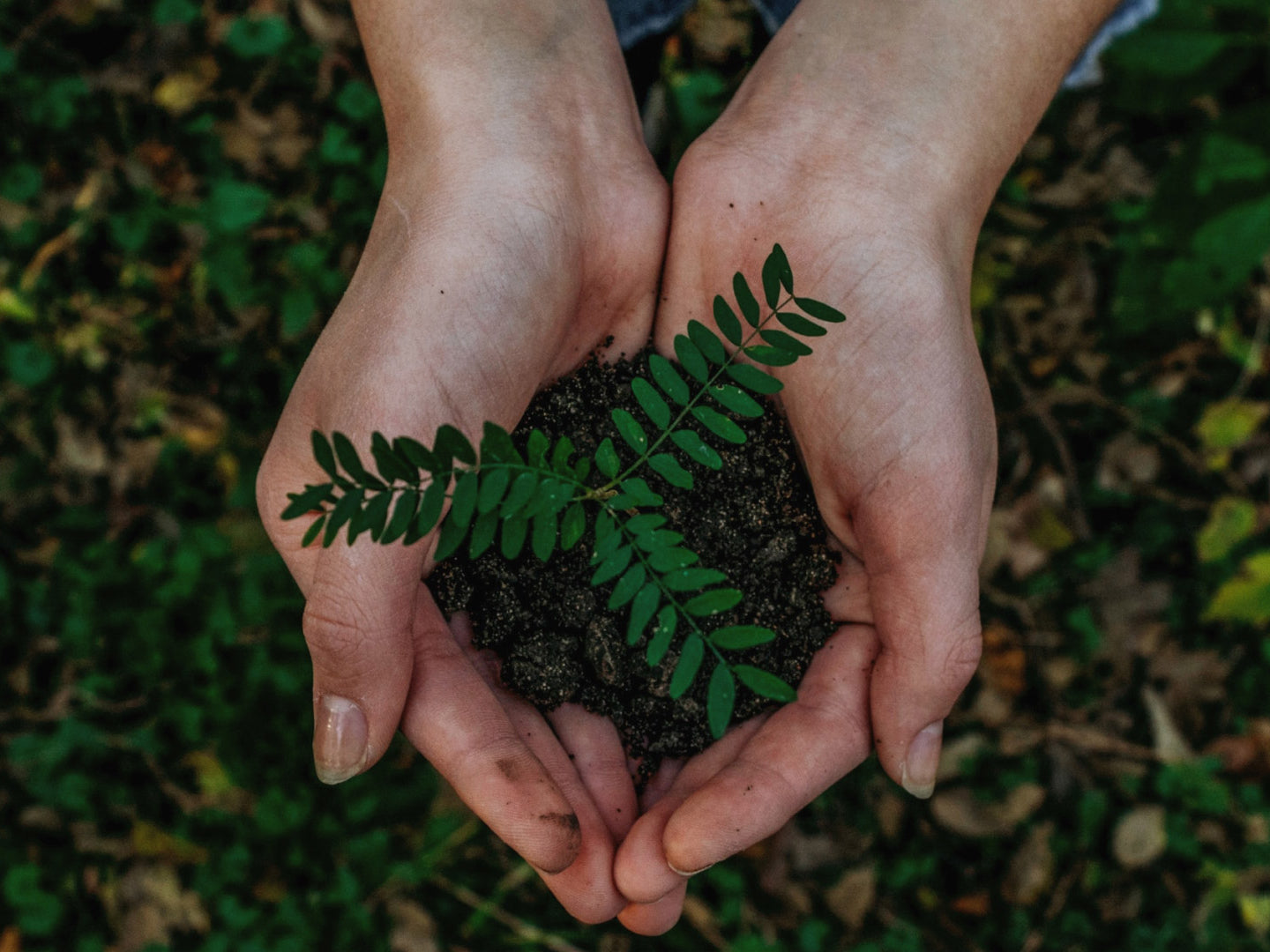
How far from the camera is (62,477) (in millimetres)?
3576

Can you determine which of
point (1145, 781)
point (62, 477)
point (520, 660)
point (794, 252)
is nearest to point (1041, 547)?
point (1145, 781)

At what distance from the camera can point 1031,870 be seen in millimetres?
3389

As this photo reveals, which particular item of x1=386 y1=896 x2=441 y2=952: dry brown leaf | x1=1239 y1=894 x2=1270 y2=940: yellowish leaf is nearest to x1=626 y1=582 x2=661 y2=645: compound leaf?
x1=386 y1=896 x2=441 y2=952: dry brown leaf

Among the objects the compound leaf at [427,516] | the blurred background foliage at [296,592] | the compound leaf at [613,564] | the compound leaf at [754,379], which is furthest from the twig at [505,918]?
the compound leaf at [754,379]

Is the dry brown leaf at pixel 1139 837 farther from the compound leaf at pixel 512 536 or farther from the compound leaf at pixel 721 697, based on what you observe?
the compound leaf at pixel 512 536

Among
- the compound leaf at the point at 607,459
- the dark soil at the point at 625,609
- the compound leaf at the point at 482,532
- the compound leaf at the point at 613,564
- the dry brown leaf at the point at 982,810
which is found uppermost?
the compound leaf at the point at 482,532

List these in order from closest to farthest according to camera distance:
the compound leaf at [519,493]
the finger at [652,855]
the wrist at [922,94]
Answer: the compound leaf at [519,493] → the finger at [652,855] → the wrist at [922,94]

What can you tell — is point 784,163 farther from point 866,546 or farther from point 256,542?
point 256,542

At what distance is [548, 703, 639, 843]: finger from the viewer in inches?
93.7

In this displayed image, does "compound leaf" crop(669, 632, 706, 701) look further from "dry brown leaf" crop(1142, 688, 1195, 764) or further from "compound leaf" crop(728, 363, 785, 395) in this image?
"dry brown leaf" crop(1142, 688, 1195, 764)

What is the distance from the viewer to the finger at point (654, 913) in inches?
94.3

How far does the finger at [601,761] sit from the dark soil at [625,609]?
35 millimetres

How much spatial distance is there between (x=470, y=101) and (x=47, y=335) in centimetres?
217

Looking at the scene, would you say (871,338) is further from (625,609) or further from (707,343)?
(625,609)
